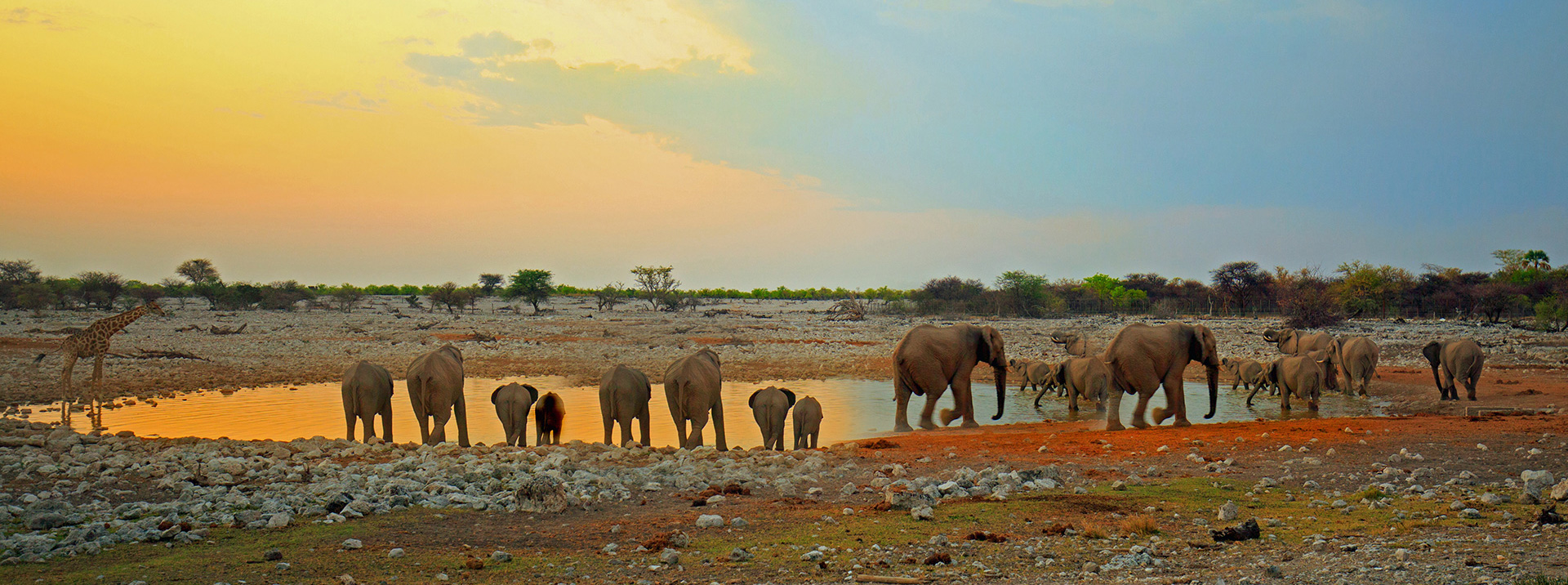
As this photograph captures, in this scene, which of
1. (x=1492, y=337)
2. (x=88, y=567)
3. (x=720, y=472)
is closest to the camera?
(x=88, y=567)

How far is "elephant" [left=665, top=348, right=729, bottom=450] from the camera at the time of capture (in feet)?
45.5

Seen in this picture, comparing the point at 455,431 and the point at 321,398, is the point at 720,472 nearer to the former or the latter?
the point at 455,431

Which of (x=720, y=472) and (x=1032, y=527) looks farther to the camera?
(x=720, y=472)

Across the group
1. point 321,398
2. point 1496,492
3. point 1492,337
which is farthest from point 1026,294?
point 1496,492

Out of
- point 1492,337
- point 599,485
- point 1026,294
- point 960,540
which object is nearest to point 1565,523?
point 960,540

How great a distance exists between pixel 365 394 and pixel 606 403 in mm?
3959

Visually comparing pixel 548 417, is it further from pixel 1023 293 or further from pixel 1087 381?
pixel 1023 293

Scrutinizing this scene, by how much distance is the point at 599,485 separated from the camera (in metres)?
8.88

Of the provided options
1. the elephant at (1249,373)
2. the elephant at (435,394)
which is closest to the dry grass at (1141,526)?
the elephant at (435,394)

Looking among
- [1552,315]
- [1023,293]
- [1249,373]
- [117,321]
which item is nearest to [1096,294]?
[1023,293]

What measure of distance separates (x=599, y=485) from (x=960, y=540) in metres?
3.97

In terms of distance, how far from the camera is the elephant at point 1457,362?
63.1 ft

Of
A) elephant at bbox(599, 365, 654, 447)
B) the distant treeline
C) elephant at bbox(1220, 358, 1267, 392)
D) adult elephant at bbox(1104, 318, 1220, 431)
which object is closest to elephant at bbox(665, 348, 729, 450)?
elephant at bbox(599, 365, 654, 447)

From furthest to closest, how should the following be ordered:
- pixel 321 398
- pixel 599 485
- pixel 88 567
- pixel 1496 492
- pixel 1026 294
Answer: pixel 1026 294, pixel 321 398, pixel 599 485, pixel 1496 492, pixel 88 567
